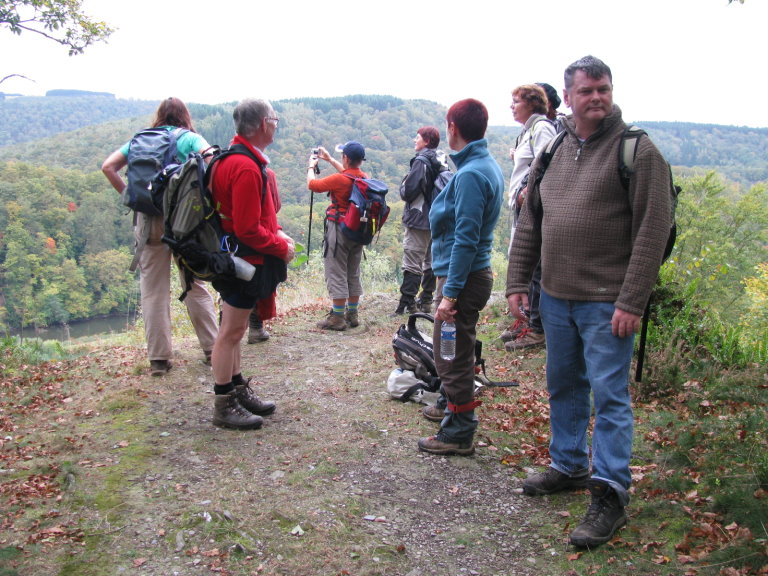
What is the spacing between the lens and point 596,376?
2.66m

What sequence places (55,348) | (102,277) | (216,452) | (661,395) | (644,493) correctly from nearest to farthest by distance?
(644,493)
(216,452)
(661,395)
(55,348)
(102,277)

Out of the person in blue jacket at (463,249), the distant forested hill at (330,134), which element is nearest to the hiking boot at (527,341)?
the person in blue jacket at (463,249)

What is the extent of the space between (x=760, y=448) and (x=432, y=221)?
2.39 m

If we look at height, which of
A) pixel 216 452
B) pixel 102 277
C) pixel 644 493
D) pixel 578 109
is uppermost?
pixel 578 109

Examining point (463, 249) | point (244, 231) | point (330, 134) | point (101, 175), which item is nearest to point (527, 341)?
point (463, 249)

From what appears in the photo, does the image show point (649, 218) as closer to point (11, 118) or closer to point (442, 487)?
point (442, 487)

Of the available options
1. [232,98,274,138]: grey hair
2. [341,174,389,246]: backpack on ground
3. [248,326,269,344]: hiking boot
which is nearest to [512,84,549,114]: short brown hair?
[341,174,389,246]: backpack on ground

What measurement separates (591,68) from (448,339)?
1.85 meters

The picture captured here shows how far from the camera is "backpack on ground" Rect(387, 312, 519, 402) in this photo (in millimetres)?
4871

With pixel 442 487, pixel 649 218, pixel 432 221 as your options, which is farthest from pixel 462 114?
pixel 442 487

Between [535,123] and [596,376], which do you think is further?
[535,123]

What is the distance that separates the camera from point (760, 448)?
121 inches

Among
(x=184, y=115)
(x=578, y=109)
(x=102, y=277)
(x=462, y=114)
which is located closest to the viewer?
(x=578, y=109)

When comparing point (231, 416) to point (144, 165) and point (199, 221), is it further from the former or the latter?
point (144, 165)
